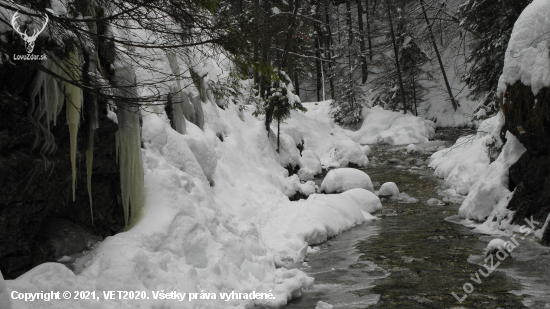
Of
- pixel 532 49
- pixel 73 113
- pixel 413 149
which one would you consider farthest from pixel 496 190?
pixel 413 149

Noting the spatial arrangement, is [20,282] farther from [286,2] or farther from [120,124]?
[286,2]

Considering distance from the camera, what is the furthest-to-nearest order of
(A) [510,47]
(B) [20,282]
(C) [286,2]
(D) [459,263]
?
(C) [286,2] → (A) [510,47] → (D) [459,263] → (B) [20,282]

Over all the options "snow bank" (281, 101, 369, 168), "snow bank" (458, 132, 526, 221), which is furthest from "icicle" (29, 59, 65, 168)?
"snow bank" (281, 101, 369, 168)

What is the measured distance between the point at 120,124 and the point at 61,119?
899mm

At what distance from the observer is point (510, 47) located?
22.7 ft

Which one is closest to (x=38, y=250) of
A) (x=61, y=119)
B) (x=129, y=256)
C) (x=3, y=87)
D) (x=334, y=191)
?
(x=129, y=256)

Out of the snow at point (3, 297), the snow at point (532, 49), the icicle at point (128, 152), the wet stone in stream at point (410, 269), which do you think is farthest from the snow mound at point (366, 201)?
the snow at point (3, 297)

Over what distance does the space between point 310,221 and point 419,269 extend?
2.72m

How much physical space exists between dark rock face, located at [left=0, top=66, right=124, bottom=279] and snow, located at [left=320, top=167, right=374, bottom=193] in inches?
336

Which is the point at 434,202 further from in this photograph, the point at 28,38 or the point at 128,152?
the point at 28,38

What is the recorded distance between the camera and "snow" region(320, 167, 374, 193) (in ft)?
39.6

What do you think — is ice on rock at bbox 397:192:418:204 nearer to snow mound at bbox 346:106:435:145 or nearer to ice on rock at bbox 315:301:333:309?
ice on rock at bbox 315:301:333:309

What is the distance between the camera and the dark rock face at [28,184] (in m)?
3.47

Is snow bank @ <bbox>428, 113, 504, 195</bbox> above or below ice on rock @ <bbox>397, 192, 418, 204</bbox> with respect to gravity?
above
